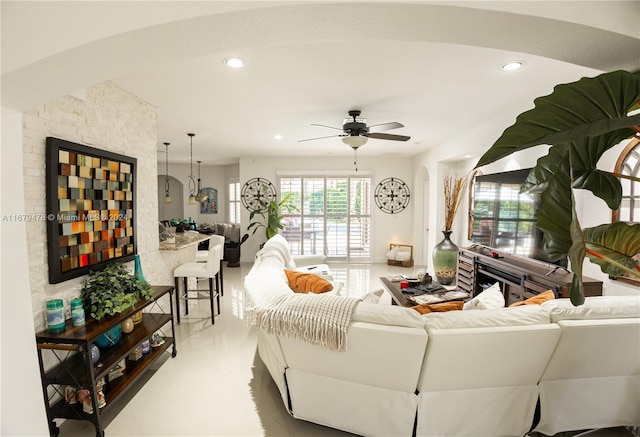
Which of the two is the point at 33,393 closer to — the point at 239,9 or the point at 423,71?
the point at 239,9

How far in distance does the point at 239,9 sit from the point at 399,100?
96.7 inches

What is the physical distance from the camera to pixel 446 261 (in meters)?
5.09

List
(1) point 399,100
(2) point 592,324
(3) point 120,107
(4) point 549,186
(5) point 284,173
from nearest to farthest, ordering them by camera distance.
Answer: (4) point 549,186, (2) point 592,324, (3) point 120,107, (1) point 399,100, (5) point 284,173

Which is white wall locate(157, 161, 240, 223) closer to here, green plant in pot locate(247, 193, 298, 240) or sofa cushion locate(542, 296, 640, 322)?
green plant in pot locate(247, 193, 298, 240)

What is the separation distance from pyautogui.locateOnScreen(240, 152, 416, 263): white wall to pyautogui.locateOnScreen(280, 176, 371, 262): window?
0.59 ft

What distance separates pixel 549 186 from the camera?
103cm

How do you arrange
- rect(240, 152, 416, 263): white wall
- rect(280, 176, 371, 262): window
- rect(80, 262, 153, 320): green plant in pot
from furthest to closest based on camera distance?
rect(280, 176, 371, 262): window
rect(240, 152, 416, 263): white wall
rect(80, 262, 153, 320): green plant in pot

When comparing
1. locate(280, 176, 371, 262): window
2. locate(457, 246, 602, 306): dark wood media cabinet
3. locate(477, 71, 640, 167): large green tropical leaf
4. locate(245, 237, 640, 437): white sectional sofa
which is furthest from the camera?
locate(280, 176, 371, 262): window

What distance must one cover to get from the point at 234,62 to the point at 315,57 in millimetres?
605

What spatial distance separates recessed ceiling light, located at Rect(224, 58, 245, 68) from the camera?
Result: 2282 mm

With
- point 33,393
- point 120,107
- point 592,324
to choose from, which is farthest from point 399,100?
point 33,393

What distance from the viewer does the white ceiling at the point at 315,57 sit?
1.06 m

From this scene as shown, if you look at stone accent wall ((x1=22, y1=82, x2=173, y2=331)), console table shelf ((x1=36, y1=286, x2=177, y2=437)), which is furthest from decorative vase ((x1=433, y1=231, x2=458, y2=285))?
console table shelf ((x1=36, y1=286, x2=177, y2=437))

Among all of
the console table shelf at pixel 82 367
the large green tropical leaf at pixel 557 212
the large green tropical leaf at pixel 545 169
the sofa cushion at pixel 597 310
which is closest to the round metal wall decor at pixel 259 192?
the console table shelf at pixel 82 367
